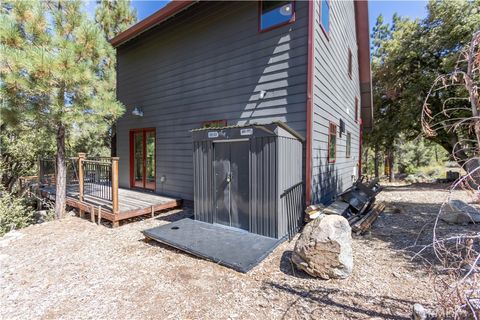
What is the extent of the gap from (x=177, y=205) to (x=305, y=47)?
5.11 metres

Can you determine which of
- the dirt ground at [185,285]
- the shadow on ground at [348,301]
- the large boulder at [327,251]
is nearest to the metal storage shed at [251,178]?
the dirt ground at [185,285]

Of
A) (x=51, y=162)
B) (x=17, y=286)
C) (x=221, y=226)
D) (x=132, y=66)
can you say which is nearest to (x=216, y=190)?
(x=221, y=226)

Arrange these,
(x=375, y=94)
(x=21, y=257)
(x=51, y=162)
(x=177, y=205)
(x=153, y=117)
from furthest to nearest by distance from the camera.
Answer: (x=375, y=94) → (x=51, y=162) → (x=153, y=117) → (x=177, y=205) → (x=21, y=257)

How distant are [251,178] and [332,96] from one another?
357cm

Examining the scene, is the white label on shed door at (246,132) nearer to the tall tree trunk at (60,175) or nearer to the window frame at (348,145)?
the tall tree trunk at (60,175)

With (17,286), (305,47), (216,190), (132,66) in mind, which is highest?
(132,66)

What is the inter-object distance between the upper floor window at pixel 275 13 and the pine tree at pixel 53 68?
145 inches

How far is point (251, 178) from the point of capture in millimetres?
4215

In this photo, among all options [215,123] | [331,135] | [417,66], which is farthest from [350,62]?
[417,66]

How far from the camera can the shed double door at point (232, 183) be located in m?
4.36

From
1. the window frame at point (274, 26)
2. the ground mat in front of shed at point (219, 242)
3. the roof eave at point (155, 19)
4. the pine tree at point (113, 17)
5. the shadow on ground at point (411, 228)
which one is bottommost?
the shadow on ground at point (411, 228)

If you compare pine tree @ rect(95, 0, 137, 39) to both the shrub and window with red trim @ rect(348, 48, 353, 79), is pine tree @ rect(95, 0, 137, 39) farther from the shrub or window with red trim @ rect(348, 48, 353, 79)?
window with red trim @ rect(348, 48, 353, 79)

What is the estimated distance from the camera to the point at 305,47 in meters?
4.74

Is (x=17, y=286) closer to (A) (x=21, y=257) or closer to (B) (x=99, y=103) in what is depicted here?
(A) (x=21, y=257)
